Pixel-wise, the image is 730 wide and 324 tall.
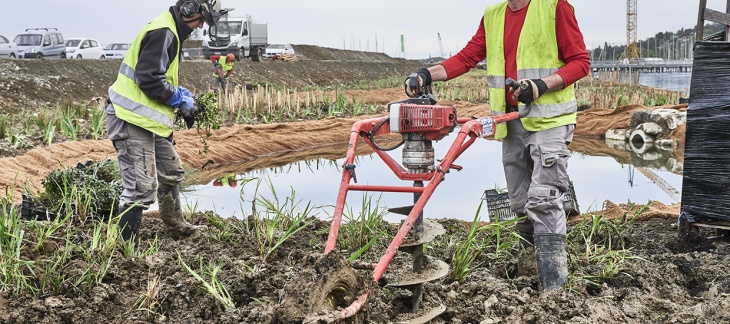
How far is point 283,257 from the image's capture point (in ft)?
18.2

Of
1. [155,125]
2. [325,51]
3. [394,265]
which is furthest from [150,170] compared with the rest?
[325,51]

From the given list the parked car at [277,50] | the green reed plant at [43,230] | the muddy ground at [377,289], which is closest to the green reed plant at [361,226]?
the muddy ground at [377,289]

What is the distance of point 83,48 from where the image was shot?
35062mm

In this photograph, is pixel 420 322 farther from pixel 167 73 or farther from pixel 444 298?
pixel 167 73

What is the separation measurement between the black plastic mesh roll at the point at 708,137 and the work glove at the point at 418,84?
8.16 ft

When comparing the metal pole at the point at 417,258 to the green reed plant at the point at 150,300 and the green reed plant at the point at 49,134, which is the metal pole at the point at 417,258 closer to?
the green reed plant at the point at 150,300

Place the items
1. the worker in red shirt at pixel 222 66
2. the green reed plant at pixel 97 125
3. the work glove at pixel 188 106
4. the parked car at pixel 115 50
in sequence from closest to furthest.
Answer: the work glove at pixel 188 106, the green reed plant at pixel 97 125, the worker in red shirt at pixel 222 66, the parked car at pixel 115 50

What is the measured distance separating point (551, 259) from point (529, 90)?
0.95 m

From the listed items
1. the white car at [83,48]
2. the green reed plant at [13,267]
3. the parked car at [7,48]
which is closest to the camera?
the green reed plant at [13,267]

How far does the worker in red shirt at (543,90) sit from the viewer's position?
14.6 feet

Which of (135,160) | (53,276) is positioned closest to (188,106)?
(135,160)

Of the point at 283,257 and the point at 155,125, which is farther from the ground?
the point at 155,125

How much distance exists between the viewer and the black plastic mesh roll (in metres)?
5.84

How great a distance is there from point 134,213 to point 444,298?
7.65 feet
